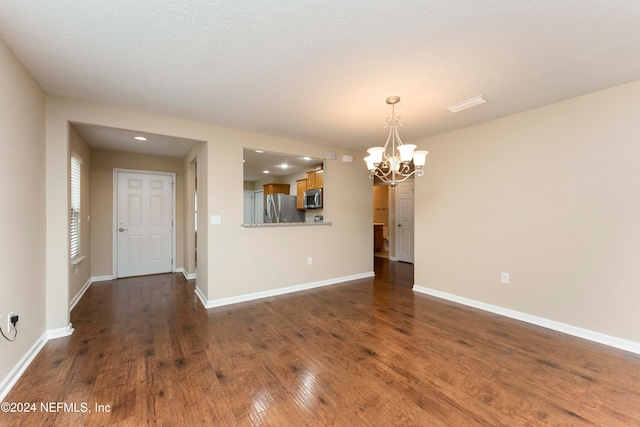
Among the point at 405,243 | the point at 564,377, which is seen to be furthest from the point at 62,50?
the point at 405,243

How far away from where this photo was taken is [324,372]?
78.4 inches

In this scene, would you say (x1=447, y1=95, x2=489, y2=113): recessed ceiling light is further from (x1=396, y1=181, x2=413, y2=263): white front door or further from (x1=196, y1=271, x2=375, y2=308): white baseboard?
(x1=396, y1=181, x2=413, y2=263): white front door

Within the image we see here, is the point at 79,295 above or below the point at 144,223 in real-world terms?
below

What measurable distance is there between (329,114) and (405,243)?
4583 mm

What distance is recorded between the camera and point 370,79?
7.32 feet

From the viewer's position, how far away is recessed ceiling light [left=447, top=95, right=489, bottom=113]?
257cm

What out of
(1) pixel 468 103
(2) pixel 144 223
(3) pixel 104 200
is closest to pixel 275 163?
(2) pixel 144 223

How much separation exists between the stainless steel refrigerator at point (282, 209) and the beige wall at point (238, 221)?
189cm

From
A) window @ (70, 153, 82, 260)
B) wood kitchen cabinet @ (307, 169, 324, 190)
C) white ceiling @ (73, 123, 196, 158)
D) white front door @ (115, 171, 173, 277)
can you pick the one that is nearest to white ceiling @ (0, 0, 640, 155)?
white ceiling @ (73, 123, 196, 158)

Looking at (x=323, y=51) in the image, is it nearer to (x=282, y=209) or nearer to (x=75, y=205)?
(x=75, y=205)

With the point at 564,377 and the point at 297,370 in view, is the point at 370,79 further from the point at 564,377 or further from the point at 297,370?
the point at 564,377

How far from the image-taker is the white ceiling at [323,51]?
1.51 meters

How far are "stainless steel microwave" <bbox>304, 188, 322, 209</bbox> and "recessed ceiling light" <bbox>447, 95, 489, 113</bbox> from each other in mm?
2974

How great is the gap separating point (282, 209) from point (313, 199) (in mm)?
914
